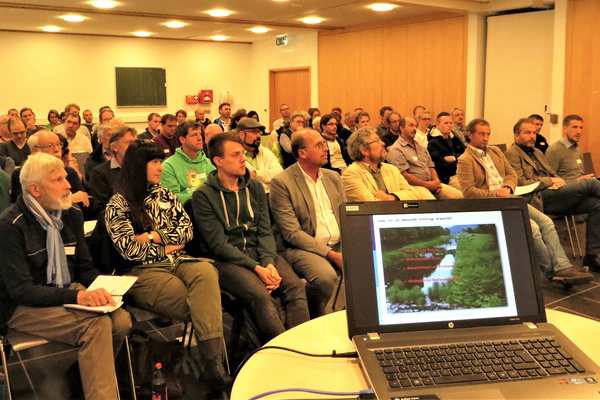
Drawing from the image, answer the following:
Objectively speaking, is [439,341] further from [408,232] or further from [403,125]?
[403,125]

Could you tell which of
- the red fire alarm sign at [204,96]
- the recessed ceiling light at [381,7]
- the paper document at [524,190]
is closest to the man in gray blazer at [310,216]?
the paper document at [524,190]

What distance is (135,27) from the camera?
12.3m

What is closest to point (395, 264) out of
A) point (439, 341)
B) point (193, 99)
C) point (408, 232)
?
point (408, 232)

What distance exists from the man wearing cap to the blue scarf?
8.85 ft

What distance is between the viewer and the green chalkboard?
46.0 feet

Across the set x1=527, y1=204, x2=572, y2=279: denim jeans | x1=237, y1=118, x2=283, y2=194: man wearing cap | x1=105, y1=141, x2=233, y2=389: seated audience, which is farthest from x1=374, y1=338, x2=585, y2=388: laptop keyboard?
x1=237, y1=118, x2=283, y2=194: man wearing cap

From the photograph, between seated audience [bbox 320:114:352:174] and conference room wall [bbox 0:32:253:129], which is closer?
seated audience [bbox 320:114:352:174]

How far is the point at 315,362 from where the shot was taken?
145 centimetres

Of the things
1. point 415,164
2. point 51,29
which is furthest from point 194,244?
point 51,29

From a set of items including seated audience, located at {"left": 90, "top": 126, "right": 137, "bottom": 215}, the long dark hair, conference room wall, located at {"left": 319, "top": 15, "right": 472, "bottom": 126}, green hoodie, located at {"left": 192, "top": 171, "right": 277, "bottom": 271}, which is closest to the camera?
the long dark hair

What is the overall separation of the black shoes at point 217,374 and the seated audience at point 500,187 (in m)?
2.71

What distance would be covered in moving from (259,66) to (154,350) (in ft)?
43.6

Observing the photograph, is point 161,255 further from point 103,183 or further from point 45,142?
point 45,142

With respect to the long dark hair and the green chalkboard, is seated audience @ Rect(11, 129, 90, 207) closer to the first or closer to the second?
the long dark hair
